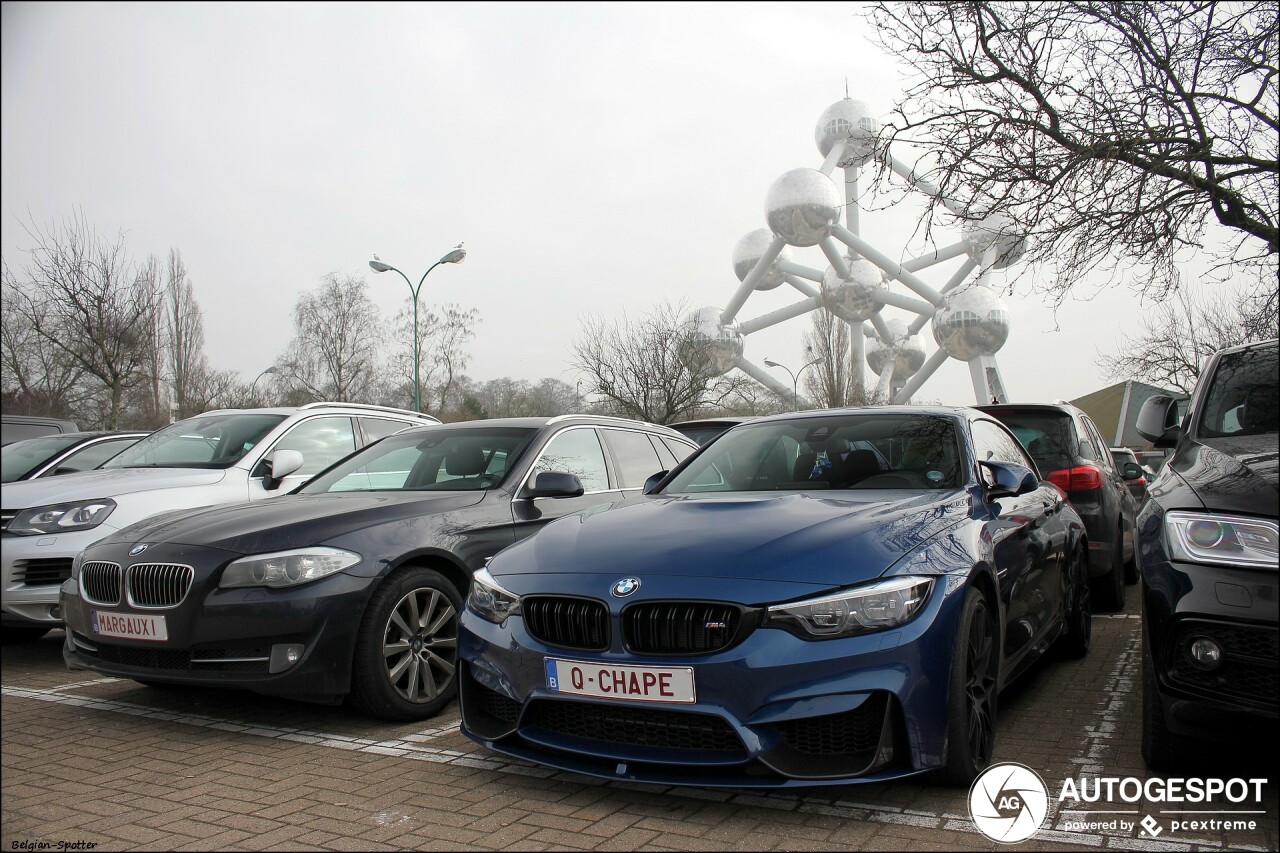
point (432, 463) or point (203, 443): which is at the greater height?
point (203, 443)

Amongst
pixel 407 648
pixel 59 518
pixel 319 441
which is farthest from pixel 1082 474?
pixel 59 518

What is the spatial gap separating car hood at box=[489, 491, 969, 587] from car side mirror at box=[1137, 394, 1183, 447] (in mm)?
1713

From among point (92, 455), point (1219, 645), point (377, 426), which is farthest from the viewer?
point (92, 455)

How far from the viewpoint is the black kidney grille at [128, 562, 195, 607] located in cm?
451

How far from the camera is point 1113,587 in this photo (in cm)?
773

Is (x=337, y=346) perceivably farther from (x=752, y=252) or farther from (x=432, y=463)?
(x=432, y=463)

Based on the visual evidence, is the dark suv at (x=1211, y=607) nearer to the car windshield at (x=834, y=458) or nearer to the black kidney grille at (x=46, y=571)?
the car windshield at (x=834, y=458)

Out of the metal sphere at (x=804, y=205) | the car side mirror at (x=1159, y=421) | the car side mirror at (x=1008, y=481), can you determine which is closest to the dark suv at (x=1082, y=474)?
the car side mirror at (x=1159, y=421)

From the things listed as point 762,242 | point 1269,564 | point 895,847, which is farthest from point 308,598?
point 762,242

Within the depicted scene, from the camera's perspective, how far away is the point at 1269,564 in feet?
9.95

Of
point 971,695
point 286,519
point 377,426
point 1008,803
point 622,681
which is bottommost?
point 1008,803

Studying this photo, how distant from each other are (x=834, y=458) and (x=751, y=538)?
1308mm

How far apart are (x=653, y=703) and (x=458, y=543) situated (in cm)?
207

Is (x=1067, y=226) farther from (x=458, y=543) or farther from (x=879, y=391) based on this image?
(x=879, y=391)
